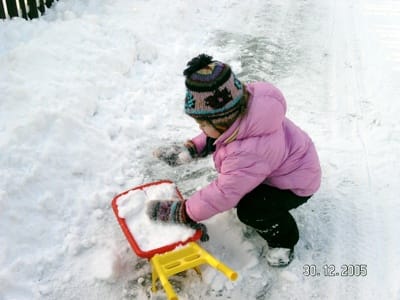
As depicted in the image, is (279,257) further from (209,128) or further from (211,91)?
(211,91)

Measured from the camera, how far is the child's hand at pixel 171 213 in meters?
2.07

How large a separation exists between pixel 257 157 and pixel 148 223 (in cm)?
57

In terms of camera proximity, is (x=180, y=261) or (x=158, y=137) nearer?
(x=180, y=261)

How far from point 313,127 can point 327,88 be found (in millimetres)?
574

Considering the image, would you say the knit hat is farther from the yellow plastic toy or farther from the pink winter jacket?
the yellow plastic toy

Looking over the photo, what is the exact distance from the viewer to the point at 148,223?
2.11m

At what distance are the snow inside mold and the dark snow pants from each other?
262 millimetres

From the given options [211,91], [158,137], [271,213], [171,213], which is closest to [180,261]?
[171,213]

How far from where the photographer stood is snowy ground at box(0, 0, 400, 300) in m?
2.05

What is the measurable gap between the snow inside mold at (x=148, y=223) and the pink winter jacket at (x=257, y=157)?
4.3 inches

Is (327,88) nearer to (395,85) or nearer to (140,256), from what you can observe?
(395,85)

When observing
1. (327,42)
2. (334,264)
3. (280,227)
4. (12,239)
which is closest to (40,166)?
(12,239)
